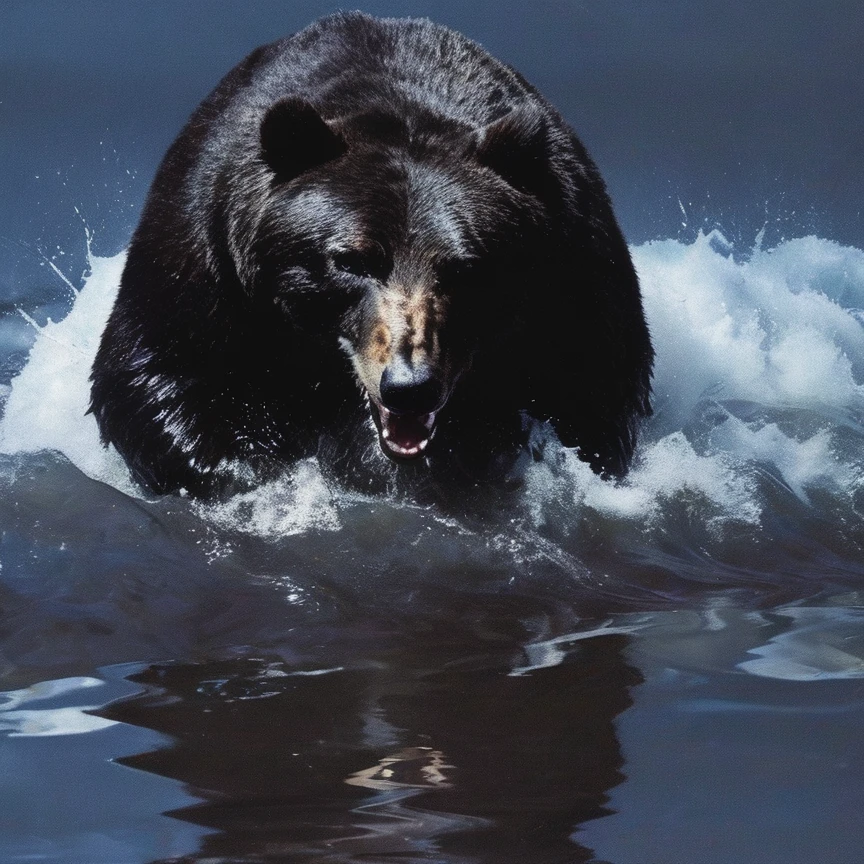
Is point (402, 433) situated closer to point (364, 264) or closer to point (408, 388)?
point (408, 388)

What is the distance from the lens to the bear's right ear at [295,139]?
4832 millimetres

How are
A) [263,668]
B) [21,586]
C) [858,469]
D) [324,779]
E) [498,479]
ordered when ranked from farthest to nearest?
[858,469] → [498,479] → [21,586] → [263,668] → [324,779]

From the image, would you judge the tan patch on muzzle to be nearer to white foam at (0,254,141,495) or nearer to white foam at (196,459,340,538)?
white foam at (196,459,340,538)

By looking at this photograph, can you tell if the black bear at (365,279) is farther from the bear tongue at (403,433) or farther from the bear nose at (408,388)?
the bear nose at (408,388)

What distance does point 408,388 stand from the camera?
14.6ft

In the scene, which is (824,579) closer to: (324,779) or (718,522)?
(718,522)

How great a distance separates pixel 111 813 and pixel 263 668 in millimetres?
1018

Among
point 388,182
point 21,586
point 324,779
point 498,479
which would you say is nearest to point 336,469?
point 498,479

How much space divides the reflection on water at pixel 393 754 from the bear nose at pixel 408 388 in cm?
108

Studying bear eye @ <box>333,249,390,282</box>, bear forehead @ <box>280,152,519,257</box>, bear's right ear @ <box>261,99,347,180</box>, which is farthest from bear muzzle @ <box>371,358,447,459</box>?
bear's right ear @ <box>261,99,347,180</box>

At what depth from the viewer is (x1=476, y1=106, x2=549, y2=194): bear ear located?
4.98m

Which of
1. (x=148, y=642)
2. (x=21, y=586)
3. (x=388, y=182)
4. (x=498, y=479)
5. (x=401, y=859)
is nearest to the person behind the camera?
(x=401, y=859)

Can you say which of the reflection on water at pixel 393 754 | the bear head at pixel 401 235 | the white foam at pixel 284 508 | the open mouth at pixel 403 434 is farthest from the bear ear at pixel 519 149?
the reflection on water at pixel 393 754

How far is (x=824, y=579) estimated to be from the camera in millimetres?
4473
